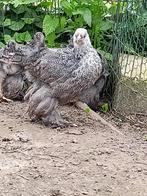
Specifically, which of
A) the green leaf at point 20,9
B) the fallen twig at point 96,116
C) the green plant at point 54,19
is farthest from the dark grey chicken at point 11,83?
the green leaf at point 20,9

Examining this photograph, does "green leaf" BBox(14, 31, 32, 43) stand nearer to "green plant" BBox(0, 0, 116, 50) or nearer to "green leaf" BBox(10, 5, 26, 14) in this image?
"green plant" BBox(0, 0, 116, 50)

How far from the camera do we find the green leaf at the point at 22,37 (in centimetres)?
684

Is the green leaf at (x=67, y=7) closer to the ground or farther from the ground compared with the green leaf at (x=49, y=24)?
farther from the ground

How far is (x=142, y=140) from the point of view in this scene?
5.37m

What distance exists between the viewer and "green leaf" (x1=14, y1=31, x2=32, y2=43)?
684 centimetres

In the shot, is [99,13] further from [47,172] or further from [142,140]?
[47,172]

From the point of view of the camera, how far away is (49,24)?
6578mm

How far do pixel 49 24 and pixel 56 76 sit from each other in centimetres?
136

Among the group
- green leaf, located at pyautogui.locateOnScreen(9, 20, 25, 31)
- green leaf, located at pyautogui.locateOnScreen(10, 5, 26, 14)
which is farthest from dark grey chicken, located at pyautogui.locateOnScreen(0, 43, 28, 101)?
green leaf, located at pyautogui.locateOnScreen(10, 5, 26, 14)

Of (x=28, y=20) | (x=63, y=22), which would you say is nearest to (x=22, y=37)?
(x=28, y=20)

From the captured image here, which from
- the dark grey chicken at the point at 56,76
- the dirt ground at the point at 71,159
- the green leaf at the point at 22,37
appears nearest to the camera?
the dirt ground at the point at 71,159

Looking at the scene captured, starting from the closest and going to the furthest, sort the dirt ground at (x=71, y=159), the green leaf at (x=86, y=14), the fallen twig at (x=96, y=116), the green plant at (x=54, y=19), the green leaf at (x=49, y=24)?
the dirt ground at (x=71, y=159)
the fallen twig at (x=96, y=116)
the green leaf at (x=86, y=14)
the green plant at (x=54, y=19)
the green leaf at (x=49, y=24)

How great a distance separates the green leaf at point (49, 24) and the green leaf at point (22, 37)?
36 cm

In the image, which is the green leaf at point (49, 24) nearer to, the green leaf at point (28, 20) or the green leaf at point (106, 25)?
the green leaf at point (28, 20)
